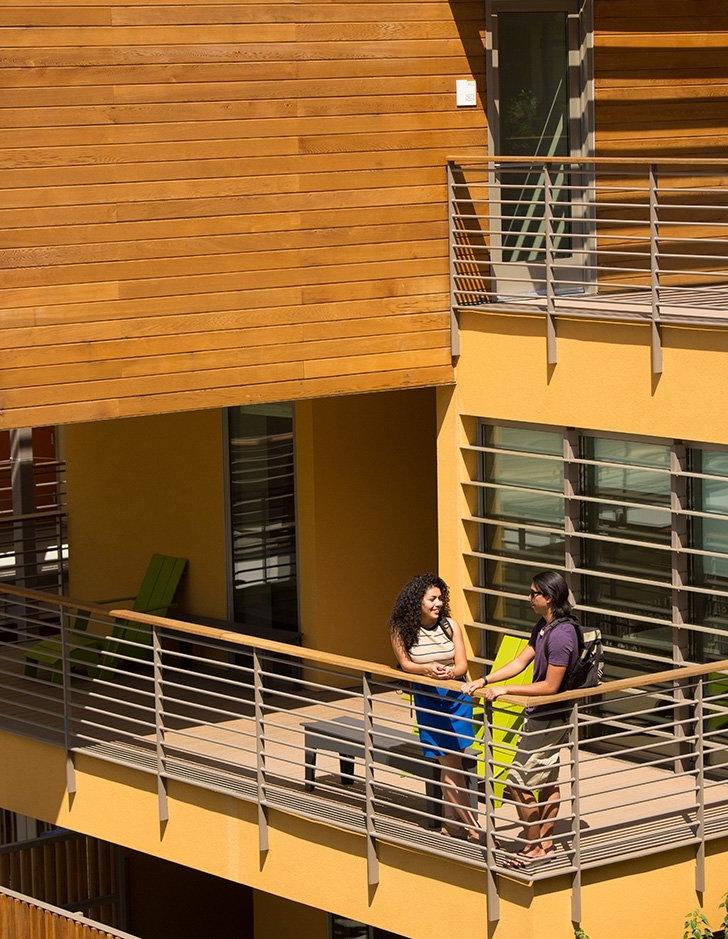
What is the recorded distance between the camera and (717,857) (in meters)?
10.3

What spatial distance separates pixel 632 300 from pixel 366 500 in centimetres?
279

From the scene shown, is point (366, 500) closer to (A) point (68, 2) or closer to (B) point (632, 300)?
(B) point (632, 300)

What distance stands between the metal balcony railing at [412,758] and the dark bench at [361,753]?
1 centimetres

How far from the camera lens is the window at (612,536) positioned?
1155cm

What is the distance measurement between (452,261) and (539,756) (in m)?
4.21

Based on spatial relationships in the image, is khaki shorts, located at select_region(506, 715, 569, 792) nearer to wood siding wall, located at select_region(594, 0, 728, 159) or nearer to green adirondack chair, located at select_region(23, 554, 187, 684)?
wood siding wall, located at select_region(594, 0, 728, 159)

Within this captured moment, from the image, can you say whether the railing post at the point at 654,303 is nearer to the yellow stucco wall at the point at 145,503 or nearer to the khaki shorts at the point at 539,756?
the khaki shorts at the point at 539,756

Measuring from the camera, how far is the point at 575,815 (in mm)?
9570

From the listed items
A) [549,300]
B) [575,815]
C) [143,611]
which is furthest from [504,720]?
[143,611]

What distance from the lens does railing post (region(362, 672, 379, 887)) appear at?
10.2 metres

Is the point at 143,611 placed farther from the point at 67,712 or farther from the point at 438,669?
the point at 438,669

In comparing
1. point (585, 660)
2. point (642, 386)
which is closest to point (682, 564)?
point (642, 386)

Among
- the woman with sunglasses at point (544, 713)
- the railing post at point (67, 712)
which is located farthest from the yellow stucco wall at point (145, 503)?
the woman with sunglasses at point (544, 713)

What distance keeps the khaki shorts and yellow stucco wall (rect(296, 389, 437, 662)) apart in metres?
4.56
